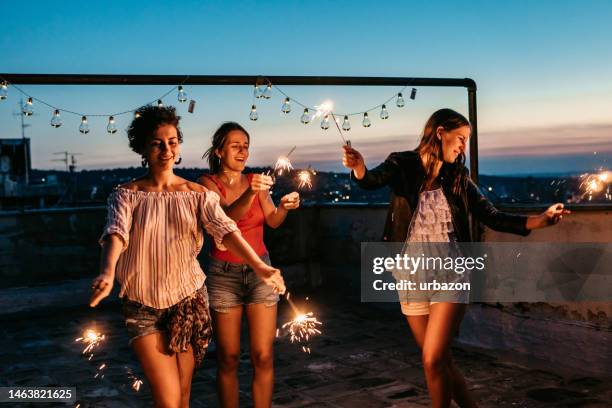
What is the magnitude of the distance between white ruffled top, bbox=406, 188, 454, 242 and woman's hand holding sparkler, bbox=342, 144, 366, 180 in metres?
0.41

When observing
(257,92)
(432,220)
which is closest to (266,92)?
(257,92)

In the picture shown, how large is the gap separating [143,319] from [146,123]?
1.02 metres

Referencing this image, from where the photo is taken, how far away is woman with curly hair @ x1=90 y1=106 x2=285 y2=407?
326 cm

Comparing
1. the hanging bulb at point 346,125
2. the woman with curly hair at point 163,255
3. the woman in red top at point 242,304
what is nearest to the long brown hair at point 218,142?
the woman in red top at point 242,304

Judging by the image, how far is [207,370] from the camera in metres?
6.57

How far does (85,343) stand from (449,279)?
18.0 feet

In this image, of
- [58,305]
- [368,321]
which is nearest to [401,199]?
[368,321]

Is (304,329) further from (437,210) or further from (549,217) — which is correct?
(549,217)

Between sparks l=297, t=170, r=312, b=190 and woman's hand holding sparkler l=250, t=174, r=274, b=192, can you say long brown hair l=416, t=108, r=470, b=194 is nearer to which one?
sparks l=297, t=170, r=312, b=190

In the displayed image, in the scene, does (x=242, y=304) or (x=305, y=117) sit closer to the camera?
(x=242, y=304)

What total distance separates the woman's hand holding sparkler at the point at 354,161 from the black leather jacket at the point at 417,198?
0.04 metres

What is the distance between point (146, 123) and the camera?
346 centimetres

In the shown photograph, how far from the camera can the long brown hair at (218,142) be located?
438 cm

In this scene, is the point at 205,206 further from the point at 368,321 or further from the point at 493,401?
the point at 368,321
